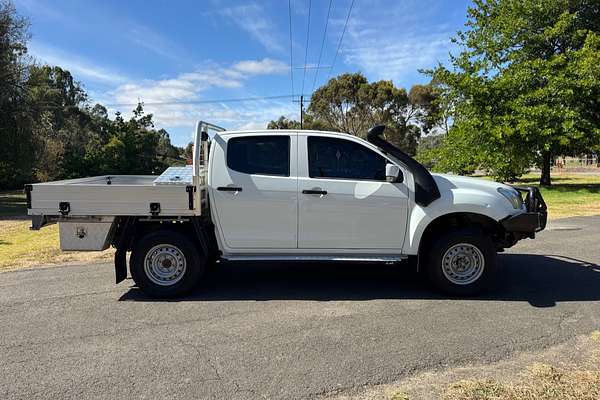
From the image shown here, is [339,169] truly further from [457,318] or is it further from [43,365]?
[43,365]

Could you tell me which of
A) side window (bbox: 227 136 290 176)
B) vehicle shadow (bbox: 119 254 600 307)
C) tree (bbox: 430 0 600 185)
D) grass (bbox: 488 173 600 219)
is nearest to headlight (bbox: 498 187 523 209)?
vehicle shadow (bbox: 119 254 600 307)

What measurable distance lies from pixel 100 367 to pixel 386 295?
3.27 metres

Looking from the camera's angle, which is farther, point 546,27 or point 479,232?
point 546,27

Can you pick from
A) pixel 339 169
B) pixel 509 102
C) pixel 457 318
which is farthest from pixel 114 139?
pixel 457 318

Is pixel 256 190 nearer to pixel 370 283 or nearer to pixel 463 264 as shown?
pixel 370 283

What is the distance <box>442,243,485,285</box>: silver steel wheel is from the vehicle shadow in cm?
26

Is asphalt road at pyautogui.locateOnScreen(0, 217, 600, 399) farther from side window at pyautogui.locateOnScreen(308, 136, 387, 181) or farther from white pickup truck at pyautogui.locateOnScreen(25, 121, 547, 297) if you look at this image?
side window at pyautogui.locateOnScreen(308, 136, 387, 181)

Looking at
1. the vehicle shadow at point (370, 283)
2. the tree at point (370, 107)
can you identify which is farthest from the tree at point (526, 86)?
the tree at point (370, 107)

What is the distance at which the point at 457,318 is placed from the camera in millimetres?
4777

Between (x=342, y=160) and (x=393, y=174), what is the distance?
650mm

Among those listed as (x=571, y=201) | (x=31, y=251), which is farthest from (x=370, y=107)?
(x=31, y=251)

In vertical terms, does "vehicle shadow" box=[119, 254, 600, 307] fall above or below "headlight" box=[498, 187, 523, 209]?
below

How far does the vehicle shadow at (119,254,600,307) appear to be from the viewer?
556 cm

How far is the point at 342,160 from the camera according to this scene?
5.56 metres
